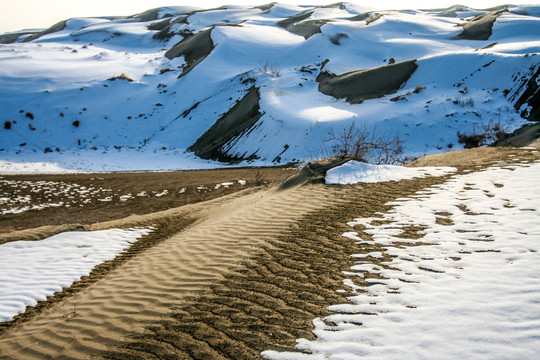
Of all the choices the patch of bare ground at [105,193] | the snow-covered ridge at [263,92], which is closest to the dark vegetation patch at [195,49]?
the snow-covered ridge at [263,92]

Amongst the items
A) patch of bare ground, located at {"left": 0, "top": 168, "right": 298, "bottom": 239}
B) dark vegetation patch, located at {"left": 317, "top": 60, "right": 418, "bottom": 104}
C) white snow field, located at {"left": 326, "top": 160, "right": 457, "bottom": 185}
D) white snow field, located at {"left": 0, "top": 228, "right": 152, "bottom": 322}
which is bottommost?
patch of bare ground, located at {"left": 0, "top": 168, "right": 298, "bottom": 239}

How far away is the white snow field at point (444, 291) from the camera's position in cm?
294

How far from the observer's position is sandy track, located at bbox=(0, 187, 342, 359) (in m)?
3.65

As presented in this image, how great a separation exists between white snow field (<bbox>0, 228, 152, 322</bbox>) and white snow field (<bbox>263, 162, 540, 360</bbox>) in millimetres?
3948

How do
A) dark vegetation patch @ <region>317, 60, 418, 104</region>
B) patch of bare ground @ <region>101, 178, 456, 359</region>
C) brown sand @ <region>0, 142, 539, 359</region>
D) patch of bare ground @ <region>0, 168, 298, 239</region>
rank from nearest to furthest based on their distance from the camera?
patch of bare ground @ <region>101, 178, 456, 359</region>, brown sand @ <region>0, 142, 539, 359</region>, patch of bare ground @ <region>0, 168, 298, 239</region>, dark vegetation patch @ <region>317, 60, 418, 104</region>

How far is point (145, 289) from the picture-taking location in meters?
4.60

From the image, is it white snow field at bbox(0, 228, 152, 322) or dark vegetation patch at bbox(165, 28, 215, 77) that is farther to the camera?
dark vegetation patch at bbox(165, 28, 215, 77)

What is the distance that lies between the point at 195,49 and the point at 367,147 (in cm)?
3760

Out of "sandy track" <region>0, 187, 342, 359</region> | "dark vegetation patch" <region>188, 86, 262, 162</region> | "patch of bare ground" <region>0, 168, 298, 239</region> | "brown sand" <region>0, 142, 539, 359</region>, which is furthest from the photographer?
"dark vegetation patch" <region>188, 86, 262, 162</region>

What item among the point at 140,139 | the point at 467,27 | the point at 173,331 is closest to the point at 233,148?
the point at 140,139

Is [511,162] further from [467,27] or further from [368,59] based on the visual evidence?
[467,27]

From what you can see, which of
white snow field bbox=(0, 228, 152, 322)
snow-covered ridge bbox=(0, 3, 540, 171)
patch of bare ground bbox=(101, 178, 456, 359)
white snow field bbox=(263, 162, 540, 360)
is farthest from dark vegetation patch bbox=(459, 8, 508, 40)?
white snow field bbox=(0, 228, 152, 322)

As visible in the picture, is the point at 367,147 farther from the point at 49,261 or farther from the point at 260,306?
the point at 49,261

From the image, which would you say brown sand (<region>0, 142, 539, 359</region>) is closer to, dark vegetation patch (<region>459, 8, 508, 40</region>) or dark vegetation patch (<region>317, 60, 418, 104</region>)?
dark vegetation patch (<region>317, 60, 418, 104</region>)
